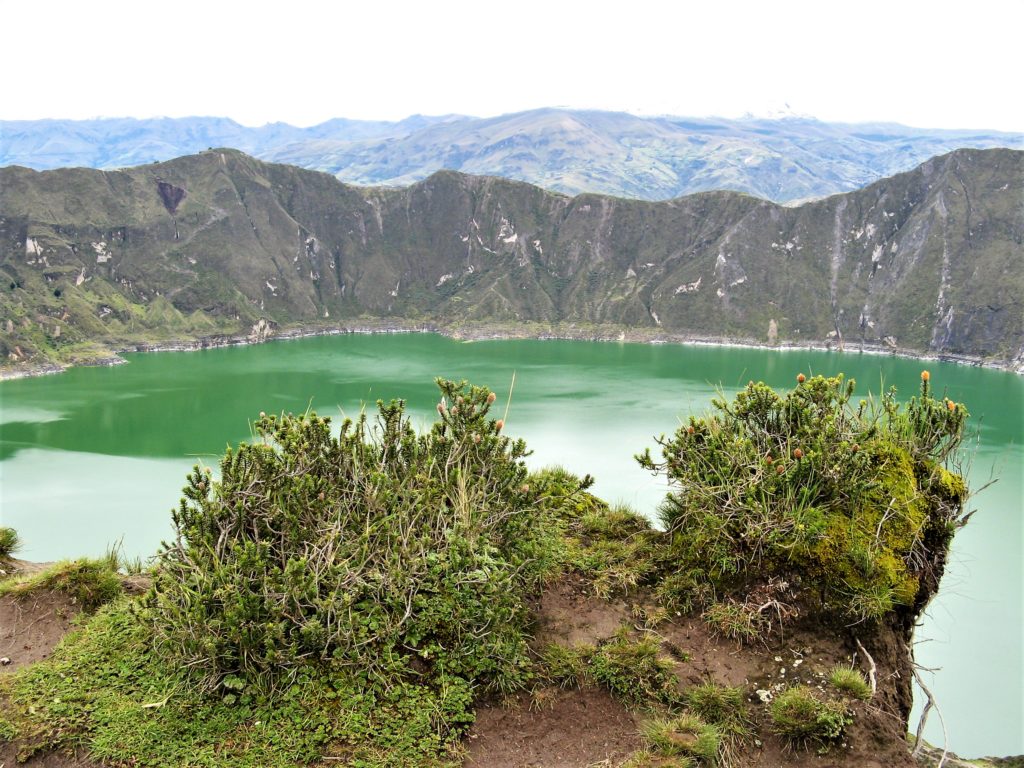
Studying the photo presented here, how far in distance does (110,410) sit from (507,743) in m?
53.9

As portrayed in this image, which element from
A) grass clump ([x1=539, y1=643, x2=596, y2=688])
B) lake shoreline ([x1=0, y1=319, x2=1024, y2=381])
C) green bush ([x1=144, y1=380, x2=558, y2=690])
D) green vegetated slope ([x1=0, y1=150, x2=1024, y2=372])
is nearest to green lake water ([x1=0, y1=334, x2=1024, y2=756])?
green bush ([x1=144, y1=380, x2=558, y2=690])

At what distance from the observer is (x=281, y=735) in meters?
4.13

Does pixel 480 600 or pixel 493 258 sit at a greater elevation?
pixel 493 258

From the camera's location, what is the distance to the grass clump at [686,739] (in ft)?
13.5

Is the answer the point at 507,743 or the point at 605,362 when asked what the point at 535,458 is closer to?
the point at 507,743

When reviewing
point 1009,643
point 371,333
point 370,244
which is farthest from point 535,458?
point 370,244

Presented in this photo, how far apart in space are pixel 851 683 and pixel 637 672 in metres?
1.47

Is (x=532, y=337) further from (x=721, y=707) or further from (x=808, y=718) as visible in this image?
(x=808, y=718)

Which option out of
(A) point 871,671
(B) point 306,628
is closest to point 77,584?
(B) point 306,628

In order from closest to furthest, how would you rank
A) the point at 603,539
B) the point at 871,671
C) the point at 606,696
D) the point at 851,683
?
the point at 851,683 < the point at 871,671 < the point at 606,696 < the point at 603,539

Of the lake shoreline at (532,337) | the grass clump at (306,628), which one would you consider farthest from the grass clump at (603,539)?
the lake shoreline at (532,337)

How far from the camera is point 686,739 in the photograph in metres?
4.20

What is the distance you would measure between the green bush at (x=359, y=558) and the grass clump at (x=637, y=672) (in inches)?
24.5

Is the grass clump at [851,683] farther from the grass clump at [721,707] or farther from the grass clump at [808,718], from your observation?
the grass clump at [721,707]
